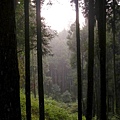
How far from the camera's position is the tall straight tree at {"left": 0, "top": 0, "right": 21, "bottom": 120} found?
12.9 ft

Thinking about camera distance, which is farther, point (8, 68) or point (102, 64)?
point (102, 64)

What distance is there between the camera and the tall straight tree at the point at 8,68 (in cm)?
393

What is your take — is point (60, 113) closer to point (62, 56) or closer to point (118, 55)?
point (118, 55)

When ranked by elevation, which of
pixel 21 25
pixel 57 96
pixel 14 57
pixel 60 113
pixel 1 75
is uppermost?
pixel 21 25

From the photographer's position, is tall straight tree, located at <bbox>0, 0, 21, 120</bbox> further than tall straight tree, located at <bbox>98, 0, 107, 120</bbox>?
No

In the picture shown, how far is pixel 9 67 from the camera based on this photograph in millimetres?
4035

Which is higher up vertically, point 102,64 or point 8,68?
point 8,68

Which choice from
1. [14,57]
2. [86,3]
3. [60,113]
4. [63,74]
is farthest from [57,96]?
[14,57]

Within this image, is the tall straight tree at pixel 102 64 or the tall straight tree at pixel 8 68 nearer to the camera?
the tall straight tree at pixel 8 68

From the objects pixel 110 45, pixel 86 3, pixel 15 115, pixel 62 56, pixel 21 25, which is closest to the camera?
pixel 15 115

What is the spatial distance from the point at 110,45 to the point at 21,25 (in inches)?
622

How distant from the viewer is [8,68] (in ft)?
13.2

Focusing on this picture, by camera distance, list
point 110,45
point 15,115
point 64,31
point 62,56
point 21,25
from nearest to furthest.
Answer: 1. point 15,115
2. point 21,25
3. point 110,45
4. point 62,56
5. point 64,31

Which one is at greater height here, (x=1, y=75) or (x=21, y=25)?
(x=21, y=25)
